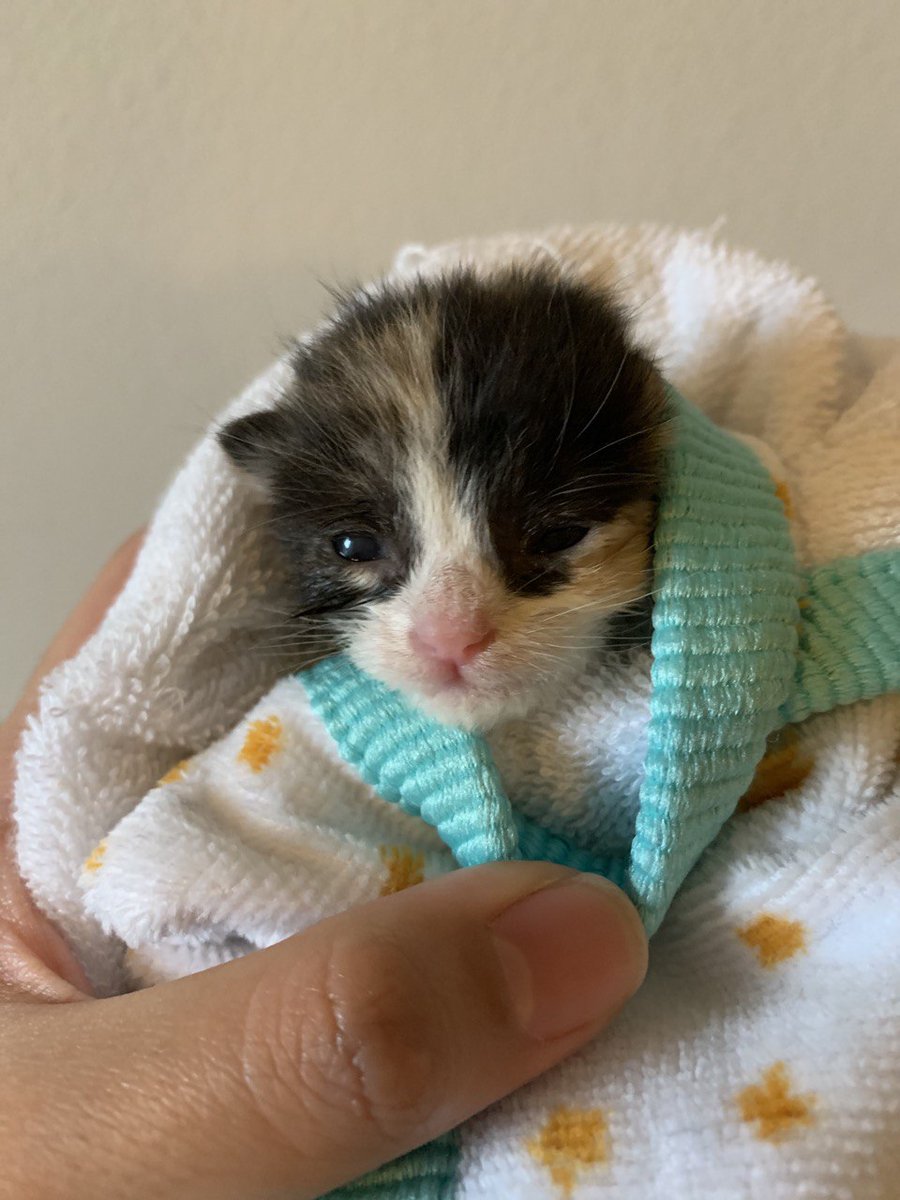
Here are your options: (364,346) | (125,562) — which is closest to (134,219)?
(125,562)

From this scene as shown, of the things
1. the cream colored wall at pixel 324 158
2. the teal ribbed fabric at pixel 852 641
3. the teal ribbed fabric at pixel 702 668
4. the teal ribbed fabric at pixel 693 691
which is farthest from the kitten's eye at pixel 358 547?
the cream colored wall at pixel 324 158

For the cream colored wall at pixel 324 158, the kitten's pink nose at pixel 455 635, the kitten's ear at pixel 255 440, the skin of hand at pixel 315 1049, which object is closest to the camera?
the skin of hand at pixel 315 1049

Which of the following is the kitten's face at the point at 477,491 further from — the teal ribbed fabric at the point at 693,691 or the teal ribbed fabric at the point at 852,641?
the teal ribbed fabric at the point at 852,641

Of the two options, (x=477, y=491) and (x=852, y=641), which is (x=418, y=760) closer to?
(x=477, y=491)

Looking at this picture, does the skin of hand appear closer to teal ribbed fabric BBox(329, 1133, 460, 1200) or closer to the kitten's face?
teal ribbed fabric BBox(329, 1133, 460, 1200)

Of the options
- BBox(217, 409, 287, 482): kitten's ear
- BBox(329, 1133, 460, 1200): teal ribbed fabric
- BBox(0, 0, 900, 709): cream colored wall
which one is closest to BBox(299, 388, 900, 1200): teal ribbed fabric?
BBox(329, 1133, 460, 1200): teal ribbed fabric

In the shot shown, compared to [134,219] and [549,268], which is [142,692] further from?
[134,219]
